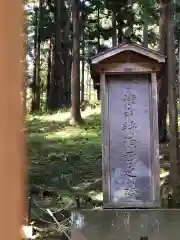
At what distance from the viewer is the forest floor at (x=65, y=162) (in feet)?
27.1

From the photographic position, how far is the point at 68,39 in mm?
18078

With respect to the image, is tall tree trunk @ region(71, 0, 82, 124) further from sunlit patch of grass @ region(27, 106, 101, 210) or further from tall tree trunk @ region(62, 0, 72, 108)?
tall tree trunk @ region(62, 0, 72, 108)

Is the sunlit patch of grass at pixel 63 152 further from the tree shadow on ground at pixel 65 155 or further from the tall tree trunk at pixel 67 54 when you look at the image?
the tall tree trunk at pixel 67 54

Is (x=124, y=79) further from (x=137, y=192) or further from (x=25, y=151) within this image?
(x=25, y=151)

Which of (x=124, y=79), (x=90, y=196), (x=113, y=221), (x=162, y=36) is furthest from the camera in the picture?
(x=162, y=36)

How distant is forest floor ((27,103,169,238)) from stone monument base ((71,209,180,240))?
1.66 metres

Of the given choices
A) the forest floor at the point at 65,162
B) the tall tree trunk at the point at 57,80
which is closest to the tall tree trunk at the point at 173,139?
the forest floor at the point at 65,162

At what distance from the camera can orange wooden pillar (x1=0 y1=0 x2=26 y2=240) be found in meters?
0.79

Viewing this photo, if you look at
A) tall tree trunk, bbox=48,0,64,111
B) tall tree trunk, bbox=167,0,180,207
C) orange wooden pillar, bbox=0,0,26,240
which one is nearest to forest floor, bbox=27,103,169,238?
tall tree trunk, bbox=167,0,180,207

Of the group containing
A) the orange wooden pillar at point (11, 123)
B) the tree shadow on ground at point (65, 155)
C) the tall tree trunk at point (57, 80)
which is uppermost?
the tall tree trunk at point (57, 80)

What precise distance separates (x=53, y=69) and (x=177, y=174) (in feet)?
39.2

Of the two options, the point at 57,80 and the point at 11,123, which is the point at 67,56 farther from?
the point at 11,123

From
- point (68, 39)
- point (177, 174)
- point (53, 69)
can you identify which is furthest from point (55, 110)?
point (177, 174)

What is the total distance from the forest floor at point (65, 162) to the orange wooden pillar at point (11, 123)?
17.5ft
